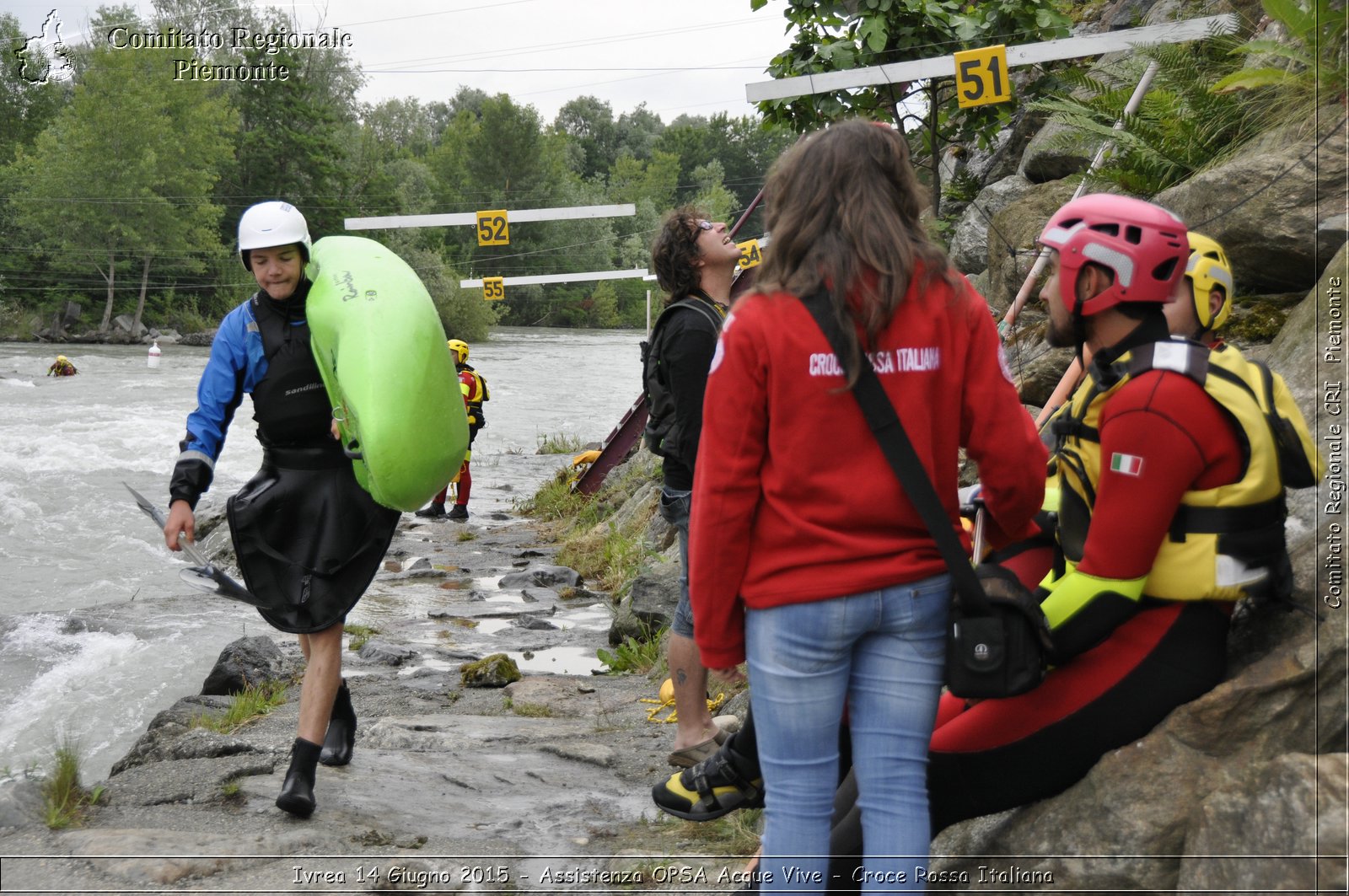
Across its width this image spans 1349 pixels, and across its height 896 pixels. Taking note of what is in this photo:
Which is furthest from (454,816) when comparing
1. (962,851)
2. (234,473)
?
(234,473)

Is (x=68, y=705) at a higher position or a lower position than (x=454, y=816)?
lower

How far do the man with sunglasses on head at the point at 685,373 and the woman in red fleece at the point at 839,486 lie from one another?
1680 millimetres

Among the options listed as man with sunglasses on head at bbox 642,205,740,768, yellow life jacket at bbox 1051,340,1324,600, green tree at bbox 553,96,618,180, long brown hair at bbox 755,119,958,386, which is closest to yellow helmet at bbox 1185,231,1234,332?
yellow life jacket at bbox 1051,340,1324,600

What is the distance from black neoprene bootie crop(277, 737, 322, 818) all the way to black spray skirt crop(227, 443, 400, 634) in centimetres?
43

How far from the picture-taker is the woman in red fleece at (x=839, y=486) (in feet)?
8.32

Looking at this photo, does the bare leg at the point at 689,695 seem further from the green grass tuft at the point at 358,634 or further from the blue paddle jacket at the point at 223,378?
the green grass tuft at the point at 358,634

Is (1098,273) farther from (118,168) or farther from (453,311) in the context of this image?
(118,168)

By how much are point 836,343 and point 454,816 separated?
268 cm

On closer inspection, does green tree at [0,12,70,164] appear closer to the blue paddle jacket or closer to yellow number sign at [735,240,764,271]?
yellow number sign at [735,240,764,271]

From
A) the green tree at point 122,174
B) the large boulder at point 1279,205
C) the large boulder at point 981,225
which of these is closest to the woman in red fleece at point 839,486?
the large boulder at point 1279,205

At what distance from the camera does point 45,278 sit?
55.4 m

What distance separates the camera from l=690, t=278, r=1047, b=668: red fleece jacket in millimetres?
2531

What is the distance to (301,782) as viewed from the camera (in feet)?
13.8

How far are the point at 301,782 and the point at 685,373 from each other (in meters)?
1.92
